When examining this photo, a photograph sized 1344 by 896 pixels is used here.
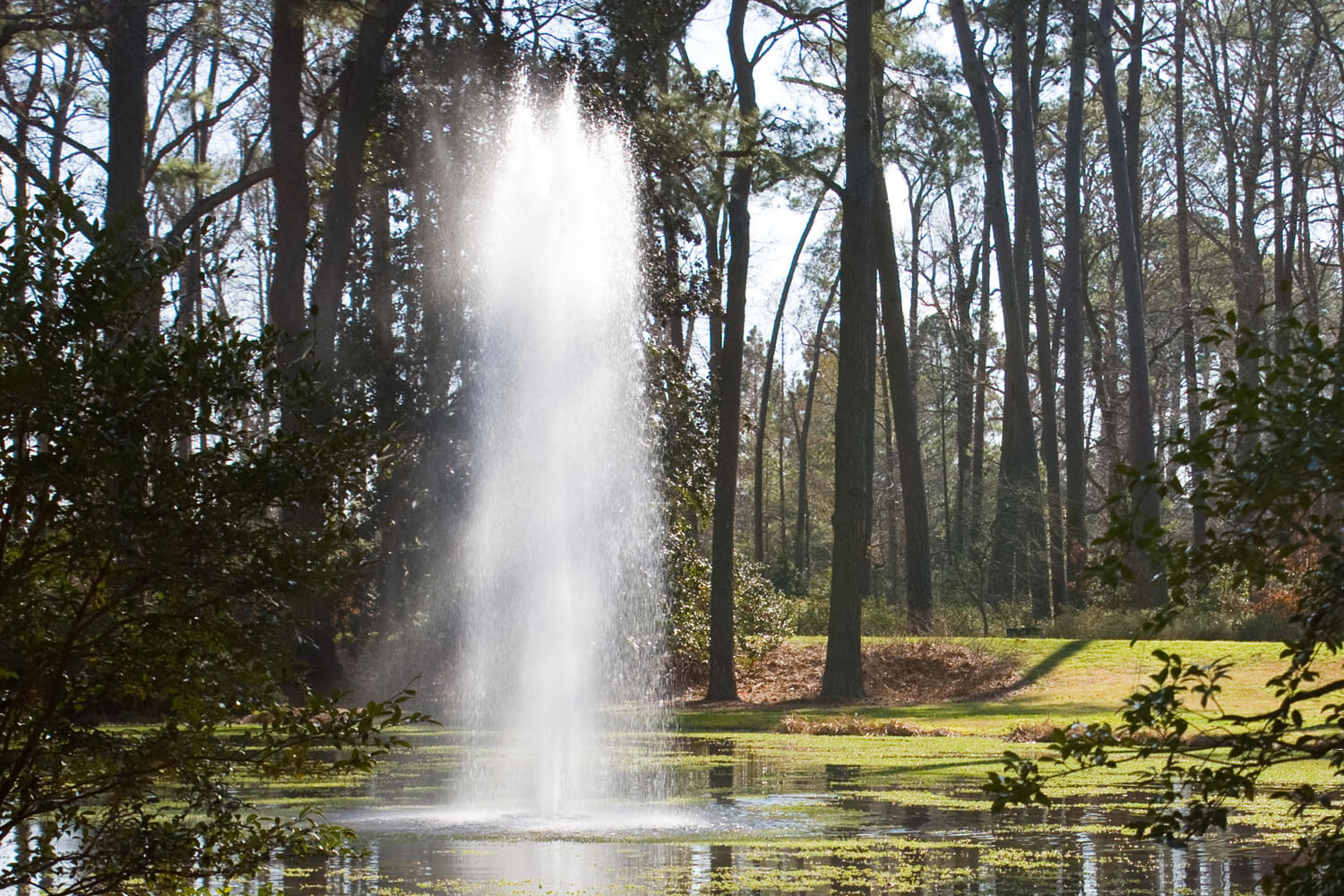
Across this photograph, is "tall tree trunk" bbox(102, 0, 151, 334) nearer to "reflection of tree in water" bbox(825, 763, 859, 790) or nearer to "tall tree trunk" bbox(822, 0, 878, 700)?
"tall tree trunk" bbox(822, 0, 878, 700)

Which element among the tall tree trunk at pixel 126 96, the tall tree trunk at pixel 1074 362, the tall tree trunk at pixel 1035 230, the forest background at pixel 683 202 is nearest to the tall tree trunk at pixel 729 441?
the forest background at pixel 683 202

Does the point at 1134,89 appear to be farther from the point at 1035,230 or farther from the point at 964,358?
the point at 964,358

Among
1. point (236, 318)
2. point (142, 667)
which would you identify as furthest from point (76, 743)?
point (236, 318)

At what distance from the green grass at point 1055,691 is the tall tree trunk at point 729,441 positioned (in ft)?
3.99

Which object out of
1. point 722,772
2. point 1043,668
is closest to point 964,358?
point 1043,668

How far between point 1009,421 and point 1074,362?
73.9 inches

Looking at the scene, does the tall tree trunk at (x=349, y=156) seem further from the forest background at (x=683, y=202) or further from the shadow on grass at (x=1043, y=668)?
the shadow on grass at (x=1043, y=668)

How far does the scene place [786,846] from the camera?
8.02 m

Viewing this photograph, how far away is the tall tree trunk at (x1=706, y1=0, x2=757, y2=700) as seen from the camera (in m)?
21.7

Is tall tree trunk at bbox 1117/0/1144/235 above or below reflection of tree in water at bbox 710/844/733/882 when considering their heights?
above

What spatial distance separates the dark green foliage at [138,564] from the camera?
3447mm

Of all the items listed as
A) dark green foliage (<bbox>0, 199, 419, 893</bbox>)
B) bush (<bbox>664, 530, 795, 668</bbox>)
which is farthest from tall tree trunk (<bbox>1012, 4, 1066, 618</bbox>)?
dark green foliage (<bbox>0, 199, 419, 893</bbox>)

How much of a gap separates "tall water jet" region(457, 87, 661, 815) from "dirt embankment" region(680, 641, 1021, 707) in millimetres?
1794

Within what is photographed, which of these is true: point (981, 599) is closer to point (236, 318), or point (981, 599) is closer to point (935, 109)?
point (935, 109)
